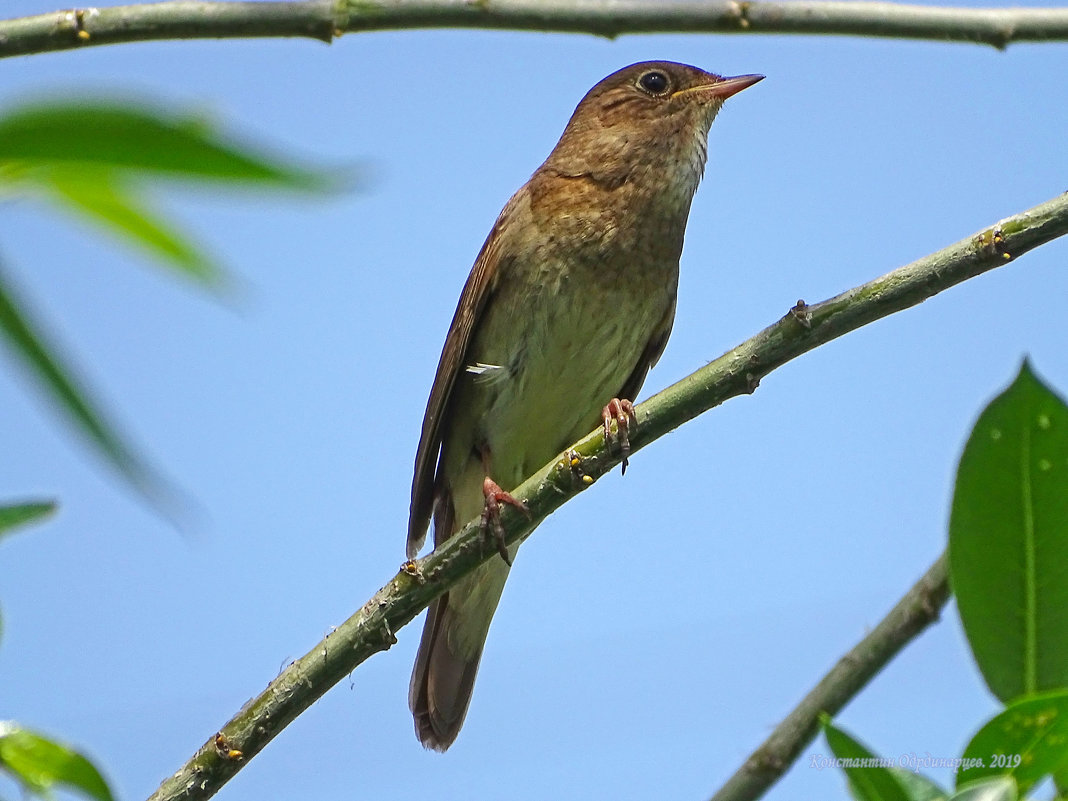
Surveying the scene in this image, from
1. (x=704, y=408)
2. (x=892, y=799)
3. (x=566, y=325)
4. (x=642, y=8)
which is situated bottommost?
(x=892, y=799)

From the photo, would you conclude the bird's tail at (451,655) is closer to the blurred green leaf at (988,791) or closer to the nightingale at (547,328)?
the nightingale at (547,328)

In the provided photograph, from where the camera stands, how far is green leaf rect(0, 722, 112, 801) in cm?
145

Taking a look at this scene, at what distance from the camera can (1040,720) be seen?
4.63ft

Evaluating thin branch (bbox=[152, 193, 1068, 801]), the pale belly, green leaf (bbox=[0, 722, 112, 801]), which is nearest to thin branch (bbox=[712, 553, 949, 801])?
thin branch (bbox=[152, 193, 1068, 801])

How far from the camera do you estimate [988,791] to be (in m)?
1.30

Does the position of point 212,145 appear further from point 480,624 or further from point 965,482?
point 480,624

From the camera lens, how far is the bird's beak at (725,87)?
5.88m

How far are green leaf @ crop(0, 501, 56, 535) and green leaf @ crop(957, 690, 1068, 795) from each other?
1145 mm

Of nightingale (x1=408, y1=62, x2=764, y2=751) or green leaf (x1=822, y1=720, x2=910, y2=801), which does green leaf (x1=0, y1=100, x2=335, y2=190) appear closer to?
green leaf (x1=822, y1=720, x2=910, y2=801)

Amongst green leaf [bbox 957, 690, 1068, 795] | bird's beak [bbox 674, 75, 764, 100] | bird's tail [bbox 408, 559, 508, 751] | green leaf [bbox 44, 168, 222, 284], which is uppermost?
bird's beak [bbox 674, 75, 764, 100]

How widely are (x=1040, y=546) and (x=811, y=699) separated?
129 cm

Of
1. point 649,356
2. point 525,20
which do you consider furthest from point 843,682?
point 649,356

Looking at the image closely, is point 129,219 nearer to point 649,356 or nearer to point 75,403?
point 75,403

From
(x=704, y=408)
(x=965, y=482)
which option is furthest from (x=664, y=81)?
(x=965, y=482)
